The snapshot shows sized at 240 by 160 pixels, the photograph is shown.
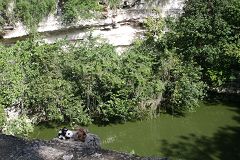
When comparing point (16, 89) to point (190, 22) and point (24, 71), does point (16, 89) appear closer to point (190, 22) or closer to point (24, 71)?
point (24, 71)

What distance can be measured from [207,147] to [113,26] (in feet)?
19.5

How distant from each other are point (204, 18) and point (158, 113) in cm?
324

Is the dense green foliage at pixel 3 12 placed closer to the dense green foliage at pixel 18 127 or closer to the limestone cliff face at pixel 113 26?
the limestone cliff face at pixel 113 26

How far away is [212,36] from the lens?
13.8 m

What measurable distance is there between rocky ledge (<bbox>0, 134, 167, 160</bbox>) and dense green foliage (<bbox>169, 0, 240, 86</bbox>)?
33.7 ft

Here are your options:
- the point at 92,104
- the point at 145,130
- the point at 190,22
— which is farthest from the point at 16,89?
the point at 190,22

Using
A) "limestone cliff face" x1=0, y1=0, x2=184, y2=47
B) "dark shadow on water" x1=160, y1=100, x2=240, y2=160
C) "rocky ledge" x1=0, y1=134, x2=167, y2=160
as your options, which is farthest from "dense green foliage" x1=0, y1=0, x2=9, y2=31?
"rocky ledge" x1=0, y1=134, x2=167, y2=160

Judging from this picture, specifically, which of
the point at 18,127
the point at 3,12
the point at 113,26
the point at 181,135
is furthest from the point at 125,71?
the point at 3,12

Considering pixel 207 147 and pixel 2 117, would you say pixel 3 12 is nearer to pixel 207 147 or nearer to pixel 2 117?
pixel 2 117

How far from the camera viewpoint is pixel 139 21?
16109mm

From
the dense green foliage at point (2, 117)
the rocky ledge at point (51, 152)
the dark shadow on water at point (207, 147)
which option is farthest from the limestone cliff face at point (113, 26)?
the rocky ledge at point (51, 152)

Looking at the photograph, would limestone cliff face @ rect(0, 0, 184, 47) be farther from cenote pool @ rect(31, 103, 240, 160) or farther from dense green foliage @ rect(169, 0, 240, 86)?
cenote pool @ rect(31, 103, 240, 160)

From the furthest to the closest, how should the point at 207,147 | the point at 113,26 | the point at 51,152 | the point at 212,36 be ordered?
the point at 113,26 < the point at 212,36 < the point at 207,147 < the point at 51,152

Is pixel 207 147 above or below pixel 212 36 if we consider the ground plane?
below
